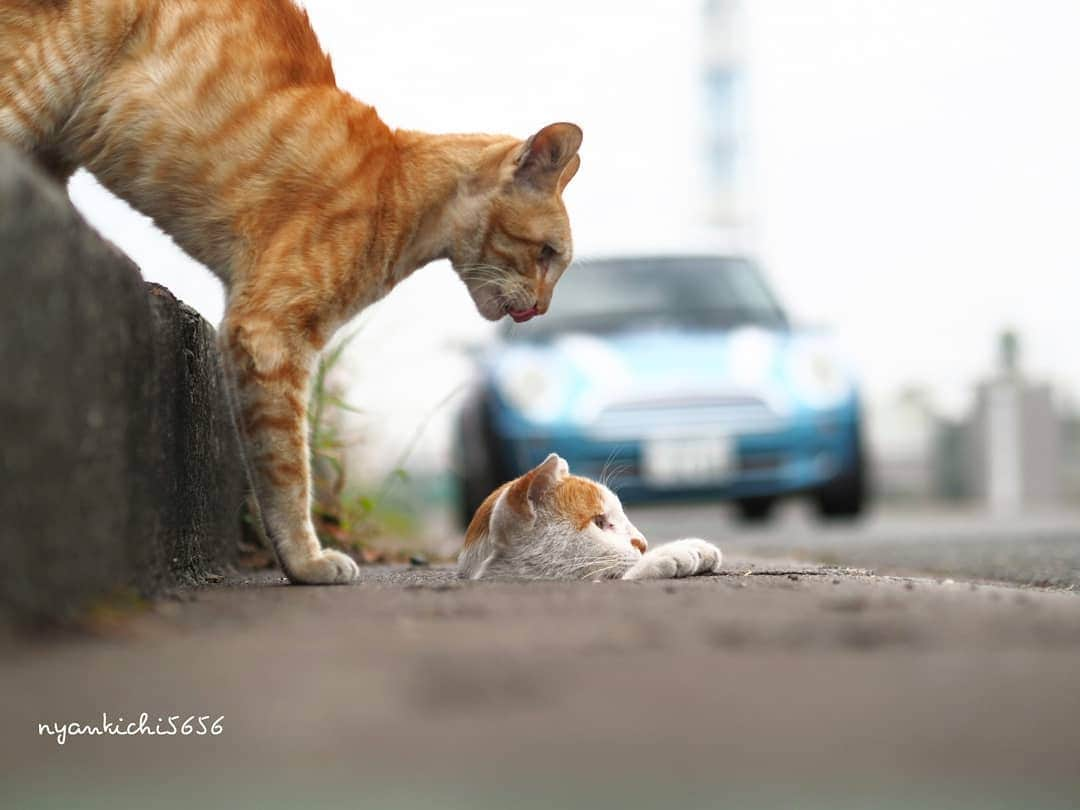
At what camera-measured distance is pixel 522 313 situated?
3.25 meters

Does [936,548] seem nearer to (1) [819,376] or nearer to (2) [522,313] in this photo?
(1) [819,376]

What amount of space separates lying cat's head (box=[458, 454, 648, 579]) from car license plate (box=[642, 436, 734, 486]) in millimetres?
2821

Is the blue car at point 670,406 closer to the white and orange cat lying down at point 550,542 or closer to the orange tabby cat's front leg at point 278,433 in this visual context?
the white and orange cat lying down at point 550,542

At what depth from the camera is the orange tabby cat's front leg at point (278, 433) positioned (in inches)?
101

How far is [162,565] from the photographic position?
2.22 metres

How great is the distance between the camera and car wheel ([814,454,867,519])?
6.47 meters

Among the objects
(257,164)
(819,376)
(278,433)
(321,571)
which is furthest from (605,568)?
(819,376)

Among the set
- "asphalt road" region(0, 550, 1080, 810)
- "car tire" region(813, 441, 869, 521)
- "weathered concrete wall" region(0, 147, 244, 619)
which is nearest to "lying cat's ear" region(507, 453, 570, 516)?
"weathered concrete wall" region(0, 147, 244, 619)

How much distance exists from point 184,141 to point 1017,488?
1153 centimetres

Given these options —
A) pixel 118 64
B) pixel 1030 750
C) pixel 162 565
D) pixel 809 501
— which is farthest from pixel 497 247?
pixel 809 501

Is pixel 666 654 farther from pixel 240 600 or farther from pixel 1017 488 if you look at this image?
pixel 1017 488

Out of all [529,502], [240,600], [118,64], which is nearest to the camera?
[240,600]

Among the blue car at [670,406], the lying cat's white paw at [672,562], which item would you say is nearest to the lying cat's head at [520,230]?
the lying cat's white paw at [672,562]

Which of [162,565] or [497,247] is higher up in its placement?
[497,247]
